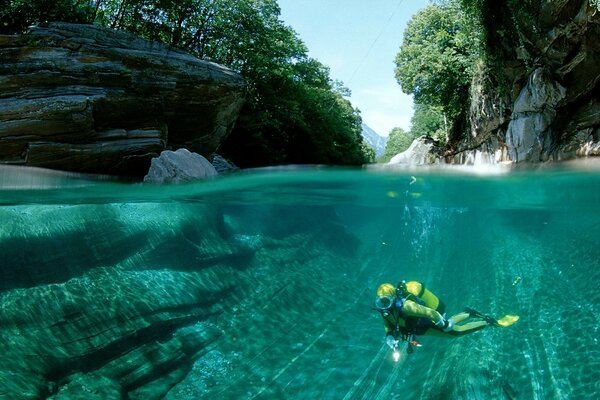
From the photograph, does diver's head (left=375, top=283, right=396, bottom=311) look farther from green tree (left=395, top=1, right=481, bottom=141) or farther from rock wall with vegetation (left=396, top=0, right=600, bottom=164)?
green tree (left=395, top=1, right=481, bottom=141)

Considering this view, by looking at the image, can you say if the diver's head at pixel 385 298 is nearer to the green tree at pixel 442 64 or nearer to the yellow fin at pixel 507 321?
the yellow fin at pixel 507 321

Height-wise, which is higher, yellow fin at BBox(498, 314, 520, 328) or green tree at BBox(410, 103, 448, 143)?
green tree at BBox(410, 103, 448, 143)

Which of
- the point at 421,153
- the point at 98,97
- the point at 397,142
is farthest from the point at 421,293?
the point at 397,142

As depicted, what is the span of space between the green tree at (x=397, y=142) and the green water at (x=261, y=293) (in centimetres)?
5704

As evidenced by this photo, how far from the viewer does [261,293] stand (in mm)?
9555

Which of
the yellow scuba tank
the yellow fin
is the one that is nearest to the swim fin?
the yellow fin

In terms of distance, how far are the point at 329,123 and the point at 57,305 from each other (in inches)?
1050

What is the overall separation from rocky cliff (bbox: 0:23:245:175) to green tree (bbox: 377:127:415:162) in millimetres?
58685

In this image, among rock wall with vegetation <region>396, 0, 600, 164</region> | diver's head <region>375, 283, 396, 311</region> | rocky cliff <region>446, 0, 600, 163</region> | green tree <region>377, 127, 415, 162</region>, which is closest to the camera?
diver's head <region>375, 283, 396, 311</region>

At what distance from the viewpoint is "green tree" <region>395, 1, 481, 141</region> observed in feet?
78.7

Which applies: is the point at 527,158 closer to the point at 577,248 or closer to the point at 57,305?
the point at 577,248

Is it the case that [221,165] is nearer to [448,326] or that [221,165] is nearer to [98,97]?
[98,97]

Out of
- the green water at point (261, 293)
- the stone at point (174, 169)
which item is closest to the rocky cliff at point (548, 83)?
the green water at point (261, 293)

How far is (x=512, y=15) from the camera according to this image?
16234 mm
